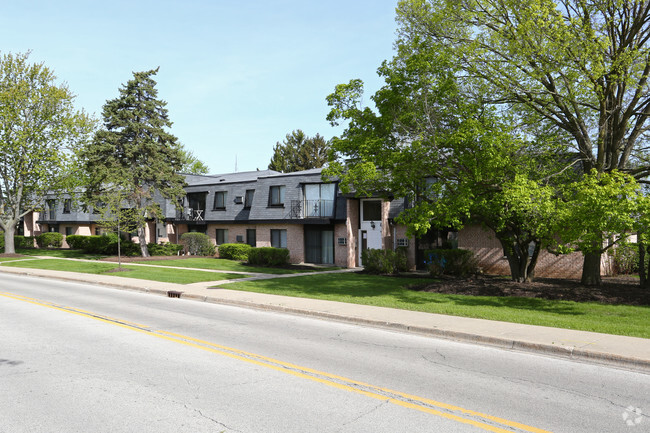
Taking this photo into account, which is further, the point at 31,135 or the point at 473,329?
the point at 31,135

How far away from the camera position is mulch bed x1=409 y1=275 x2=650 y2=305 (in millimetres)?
14242

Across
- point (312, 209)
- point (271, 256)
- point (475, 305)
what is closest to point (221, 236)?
point (271, 256)

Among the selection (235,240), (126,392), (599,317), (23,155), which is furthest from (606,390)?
(23,155)

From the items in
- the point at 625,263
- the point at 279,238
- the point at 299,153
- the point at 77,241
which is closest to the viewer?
the point at 625,263

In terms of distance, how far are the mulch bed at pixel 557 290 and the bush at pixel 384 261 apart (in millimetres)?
4931

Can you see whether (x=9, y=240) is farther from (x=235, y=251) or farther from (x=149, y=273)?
(x=149, y=273)

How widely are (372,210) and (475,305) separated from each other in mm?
14774

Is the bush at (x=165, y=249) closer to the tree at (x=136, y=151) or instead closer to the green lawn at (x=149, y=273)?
the tree at (x=136, y=151)

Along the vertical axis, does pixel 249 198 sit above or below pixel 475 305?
above

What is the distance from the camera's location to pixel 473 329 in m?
10.4

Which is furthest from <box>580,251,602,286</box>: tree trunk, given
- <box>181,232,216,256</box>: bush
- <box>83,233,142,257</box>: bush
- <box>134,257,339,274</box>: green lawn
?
<box>83,233,142,257</box>: bush

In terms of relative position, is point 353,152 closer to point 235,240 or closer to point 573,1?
point 573,1

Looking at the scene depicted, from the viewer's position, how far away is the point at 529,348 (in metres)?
9.07

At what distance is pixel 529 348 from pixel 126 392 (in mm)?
7026
